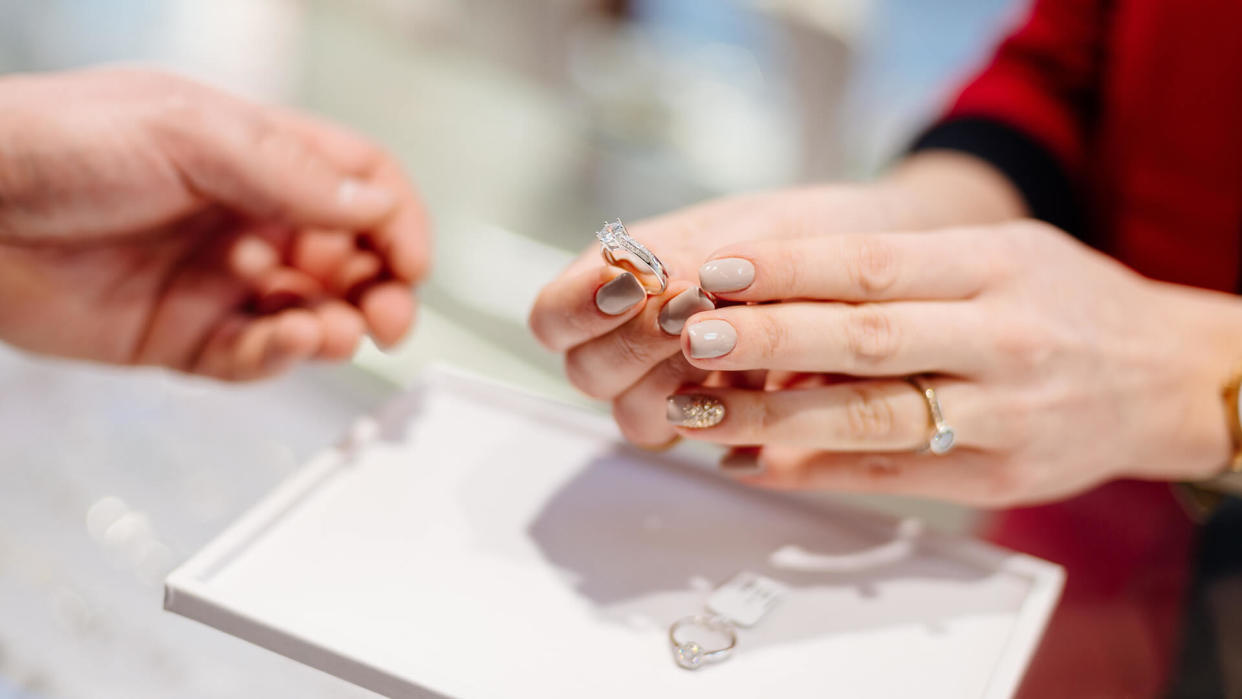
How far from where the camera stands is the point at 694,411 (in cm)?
48

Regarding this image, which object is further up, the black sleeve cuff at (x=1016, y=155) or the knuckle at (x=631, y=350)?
the black sleeve cuff at (x=1016, y=155)

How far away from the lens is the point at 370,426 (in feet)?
1.89

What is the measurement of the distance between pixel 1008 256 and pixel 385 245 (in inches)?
18.3

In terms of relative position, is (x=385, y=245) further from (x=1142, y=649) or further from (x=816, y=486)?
(x=1142, y=649)

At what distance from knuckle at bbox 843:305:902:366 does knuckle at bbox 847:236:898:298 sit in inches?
0.4

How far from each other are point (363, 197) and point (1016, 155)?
0.54 m

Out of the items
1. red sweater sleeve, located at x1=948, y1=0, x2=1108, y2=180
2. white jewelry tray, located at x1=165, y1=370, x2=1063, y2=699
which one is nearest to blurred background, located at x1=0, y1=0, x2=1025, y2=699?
white jewelry tray, located at x1=165, y1=370, x2=1063, y2=699

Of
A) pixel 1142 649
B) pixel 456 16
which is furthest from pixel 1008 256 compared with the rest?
pixel 456 16

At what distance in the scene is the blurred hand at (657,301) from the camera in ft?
1.50

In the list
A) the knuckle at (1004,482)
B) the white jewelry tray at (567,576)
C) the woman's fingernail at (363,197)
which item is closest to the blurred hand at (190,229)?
the woman's fingernail at (363,197)

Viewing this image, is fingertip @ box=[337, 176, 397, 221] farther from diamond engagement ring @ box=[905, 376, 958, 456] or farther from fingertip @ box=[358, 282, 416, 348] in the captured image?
diamond engagement ring @ box=[905, 376, 958, 456]

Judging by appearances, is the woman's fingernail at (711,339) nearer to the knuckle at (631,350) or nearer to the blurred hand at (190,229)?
the knuckle at (631,350)

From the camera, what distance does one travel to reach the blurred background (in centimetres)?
57

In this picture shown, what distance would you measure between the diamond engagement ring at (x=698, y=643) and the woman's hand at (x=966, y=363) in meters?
0.09
